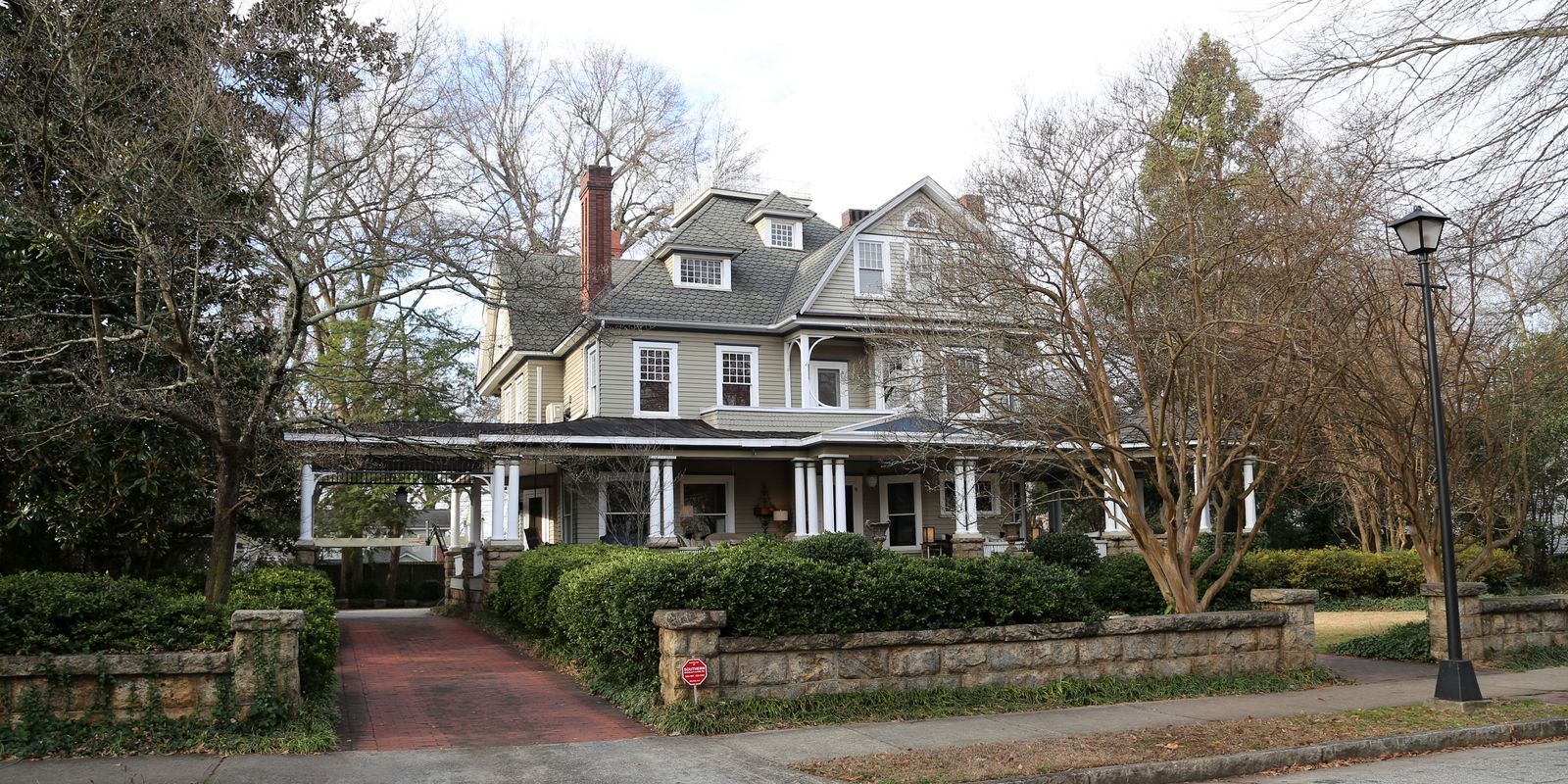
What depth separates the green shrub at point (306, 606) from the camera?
1015 centimetres

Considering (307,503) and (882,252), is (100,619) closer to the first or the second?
(307,503)

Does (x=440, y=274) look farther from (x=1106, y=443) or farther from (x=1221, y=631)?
(x=1221, y=631)

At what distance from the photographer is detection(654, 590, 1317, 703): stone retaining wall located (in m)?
9.76

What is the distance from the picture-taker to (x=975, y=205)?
594 inches

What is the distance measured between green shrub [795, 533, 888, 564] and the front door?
10.6m

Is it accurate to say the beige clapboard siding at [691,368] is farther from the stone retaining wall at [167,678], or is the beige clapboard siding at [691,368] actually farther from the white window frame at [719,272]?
the stone retaining wall at [167,678]

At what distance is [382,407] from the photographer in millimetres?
28547

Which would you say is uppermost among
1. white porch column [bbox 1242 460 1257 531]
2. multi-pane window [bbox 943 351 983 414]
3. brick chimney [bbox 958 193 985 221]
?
brick chimney [bbox 958 193 985 221]

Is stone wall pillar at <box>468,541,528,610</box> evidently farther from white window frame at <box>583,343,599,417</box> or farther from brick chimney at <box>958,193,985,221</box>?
brick chimney at <box>958,193,985,221</box>

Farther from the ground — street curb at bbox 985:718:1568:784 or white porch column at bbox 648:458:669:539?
white porch column at bbox 648:458:669:539

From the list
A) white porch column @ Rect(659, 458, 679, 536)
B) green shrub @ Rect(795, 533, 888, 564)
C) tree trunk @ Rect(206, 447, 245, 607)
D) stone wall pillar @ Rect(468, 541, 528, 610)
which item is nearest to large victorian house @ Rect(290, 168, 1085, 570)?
white porch column @ Rect(659, 458, 679, 536)

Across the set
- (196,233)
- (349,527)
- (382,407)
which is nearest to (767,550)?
(196,233)

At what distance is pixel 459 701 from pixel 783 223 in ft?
65.2

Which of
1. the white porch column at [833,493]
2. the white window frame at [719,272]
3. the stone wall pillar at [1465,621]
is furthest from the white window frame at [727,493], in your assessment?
the stone wall pillar at [1465,621]
